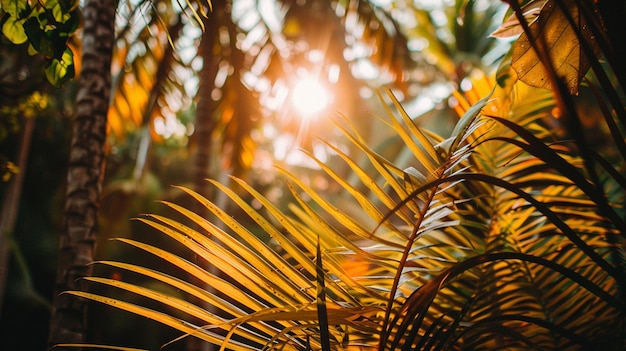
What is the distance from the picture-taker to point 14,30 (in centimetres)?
122

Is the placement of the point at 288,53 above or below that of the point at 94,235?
above

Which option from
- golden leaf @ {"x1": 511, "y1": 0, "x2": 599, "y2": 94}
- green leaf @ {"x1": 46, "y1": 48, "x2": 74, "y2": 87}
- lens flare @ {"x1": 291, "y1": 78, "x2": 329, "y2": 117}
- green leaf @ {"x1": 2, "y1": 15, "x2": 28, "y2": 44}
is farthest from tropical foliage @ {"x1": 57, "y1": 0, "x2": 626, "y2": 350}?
lens flare @ {"x1": 291, "y1": 78, "x2": 329, "y2": 117}

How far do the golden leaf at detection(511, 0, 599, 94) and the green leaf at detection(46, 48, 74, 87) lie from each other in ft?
3.48

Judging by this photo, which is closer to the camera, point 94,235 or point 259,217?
point 259,217

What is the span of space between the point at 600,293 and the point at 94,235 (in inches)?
58.4

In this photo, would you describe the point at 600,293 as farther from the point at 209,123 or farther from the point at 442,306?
the point at 209,123

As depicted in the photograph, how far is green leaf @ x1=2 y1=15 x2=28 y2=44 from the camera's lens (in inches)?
47.3

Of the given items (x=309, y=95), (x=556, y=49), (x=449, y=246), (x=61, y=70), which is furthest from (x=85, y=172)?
(x=309, y=95)

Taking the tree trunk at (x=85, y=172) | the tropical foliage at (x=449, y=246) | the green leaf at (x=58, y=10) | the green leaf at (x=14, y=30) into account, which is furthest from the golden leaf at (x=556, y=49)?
the tree trunk at (x=85, y=172)

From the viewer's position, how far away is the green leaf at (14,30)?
1203mm

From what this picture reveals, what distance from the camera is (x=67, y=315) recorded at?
147 centimetres

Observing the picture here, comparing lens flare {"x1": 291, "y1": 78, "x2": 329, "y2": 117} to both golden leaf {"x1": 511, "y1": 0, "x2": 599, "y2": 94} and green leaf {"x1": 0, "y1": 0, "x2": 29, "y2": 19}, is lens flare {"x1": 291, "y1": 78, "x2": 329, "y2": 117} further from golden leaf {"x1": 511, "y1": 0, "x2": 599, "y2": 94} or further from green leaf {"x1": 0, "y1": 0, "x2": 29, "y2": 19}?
golden leaf {"x1": 511, "y1": 0, "x2": 599, "y2": 94}

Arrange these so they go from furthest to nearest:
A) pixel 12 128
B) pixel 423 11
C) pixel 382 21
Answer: pixel 423 11
pixel 382 21
pixel 12 128

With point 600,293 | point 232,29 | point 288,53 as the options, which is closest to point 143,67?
point 232,29
